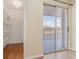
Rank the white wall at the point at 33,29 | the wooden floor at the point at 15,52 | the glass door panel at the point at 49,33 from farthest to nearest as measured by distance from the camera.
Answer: the glass door panel at the point at 49,33, the white wall at the point at 33,29, the wooden floor at the point at 15,52

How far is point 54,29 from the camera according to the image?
5113 mm

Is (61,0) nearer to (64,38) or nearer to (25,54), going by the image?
(64,38)

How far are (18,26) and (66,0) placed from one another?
2.73 metres

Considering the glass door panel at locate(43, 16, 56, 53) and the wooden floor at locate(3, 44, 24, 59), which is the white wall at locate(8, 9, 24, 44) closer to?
the wooden floor at locate(3, 44, 24, 59)

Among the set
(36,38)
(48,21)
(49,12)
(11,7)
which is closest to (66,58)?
(36,38)

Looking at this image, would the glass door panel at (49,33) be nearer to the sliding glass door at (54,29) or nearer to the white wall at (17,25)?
the sliding glass door at (54,29)

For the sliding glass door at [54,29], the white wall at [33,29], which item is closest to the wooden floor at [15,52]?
the white wall at [33,29]

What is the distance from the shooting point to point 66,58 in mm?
3898

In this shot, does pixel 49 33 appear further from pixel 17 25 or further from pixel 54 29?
pixel 17 25

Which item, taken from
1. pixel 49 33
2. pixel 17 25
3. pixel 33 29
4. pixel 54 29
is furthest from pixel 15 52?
pixel 54 29

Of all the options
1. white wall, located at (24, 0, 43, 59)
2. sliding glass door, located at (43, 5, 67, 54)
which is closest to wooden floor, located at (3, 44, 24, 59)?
white wall, located at (24, 0, 43, 59)

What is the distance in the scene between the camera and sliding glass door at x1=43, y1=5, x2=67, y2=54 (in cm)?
477

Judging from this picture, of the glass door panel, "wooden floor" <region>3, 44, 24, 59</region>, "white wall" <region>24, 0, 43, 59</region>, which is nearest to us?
"wooden floor" <region>3, 44, 24, 59</region>

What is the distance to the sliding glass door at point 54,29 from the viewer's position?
4771mm
